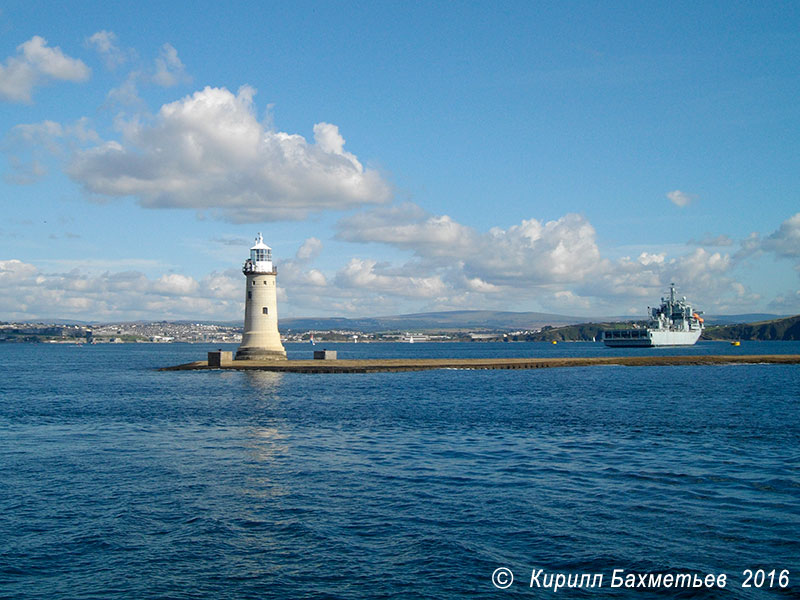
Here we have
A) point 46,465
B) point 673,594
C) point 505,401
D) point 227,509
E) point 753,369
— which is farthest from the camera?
point 753,369

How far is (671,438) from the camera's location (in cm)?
3253

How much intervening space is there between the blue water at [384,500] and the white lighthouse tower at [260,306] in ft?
102

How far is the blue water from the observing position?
14828 millimetres

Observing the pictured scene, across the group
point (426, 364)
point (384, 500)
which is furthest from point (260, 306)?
point (384, 500)

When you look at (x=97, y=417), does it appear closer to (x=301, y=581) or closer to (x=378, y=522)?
(x=378, y=522)

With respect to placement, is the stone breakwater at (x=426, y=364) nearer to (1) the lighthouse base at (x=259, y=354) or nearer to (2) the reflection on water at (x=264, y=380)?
(1) the lighthouse base at (x=259, y=354)

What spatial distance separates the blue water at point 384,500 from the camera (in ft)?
48.6

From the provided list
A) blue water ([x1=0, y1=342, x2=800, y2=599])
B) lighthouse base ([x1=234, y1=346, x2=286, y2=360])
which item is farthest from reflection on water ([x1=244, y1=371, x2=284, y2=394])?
blue water ([x1=0, y1=342, x2=800, y2=599])

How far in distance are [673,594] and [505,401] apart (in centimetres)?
3671

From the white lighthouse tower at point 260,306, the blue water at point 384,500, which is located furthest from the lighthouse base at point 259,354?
the blue water at point 384,500

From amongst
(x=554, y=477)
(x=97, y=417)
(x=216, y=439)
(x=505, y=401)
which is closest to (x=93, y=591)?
(x=554, y=477)

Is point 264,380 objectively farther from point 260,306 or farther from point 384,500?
point 384,500

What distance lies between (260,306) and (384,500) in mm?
56153

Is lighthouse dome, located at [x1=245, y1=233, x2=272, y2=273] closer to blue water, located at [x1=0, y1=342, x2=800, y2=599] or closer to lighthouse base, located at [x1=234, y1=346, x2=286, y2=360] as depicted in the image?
lighthouse base, located at [x1=234, y1=346, x2=286, y2=360]
